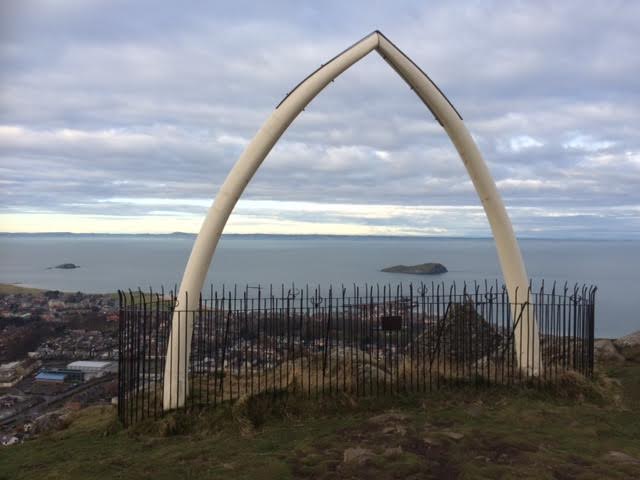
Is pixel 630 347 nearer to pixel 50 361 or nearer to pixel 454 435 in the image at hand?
pixel 454 435

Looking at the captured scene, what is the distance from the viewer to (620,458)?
725cm

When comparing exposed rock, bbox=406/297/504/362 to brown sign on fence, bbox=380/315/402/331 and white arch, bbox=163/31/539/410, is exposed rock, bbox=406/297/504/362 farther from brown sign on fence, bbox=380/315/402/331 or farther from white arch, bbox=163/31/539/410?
white arch, bbox=163/31/539/410

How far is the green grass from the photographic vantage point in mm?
6914

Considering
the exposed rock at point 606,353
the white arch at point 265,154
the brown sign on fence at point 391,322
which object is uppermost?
the white arch at point 265,154

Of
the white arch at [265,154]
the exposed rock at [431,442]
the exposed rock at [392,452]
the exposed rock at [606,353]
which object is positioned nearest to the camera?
the exposed rock at [392,452]

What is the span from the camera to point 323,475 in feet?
22.1

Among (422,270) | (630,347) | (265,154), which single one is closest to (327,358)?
(265,154)

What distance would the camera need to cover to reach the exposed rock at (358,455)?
7.09m

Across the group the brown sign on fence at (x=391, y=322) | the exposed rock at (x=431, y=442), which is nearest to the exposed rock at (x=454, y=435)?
the exposed rock at (x=431, y=442)

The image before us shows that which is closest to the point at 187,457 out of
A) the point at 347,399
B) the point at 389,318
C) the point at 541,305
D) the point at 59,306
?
the point at 347,399

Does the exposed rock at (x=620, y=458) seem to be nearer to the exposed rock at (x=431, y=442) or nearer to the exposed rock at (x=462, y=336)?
the exposed rock at (x=431, y=442)

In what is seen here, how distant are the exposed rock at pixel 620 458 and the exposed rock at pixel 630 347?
974 centimetres

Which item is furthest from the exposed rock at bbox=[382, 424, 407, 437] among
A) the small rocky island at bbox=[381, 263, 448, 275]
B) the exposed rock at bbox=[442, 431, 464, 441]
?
the small rocky island at bbox=[381, 263, 448, 275]

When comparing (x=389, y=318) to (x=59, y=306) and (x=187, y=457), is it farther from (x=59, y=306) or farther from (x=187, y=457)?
(x=59, y=306)
